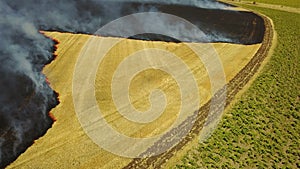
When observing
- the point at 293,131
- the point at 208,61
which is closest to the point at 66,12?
the point at 208,61

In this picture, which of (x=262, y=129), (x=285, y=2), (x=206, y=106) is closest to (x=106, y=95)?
(x=206, y=106)

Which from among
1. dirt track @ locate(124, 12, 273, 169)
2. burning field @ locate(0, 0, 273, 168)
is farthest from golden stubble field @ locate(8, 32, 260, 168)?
dirt track @ locate(124, 12, 273, 169)

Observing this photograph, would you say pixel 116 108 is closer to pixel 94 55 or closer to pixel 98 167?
pixel 98 167

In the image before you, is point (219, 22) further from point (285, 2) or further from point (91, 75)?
point (285, 2)

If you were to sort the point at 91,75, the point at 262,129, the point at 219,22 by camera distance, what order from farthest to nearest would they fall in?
1. the point at 219,22
2. the point at 91,75
3. the point at 262,129

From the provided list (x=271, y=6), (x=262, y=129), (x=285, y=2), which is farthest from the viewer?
(x=285, y=2)

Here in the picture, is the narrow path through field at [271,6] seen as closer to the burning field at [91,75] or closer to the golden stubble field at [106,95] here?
the burning field at [91,75]

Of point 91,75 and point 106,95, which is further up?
point 91,75
